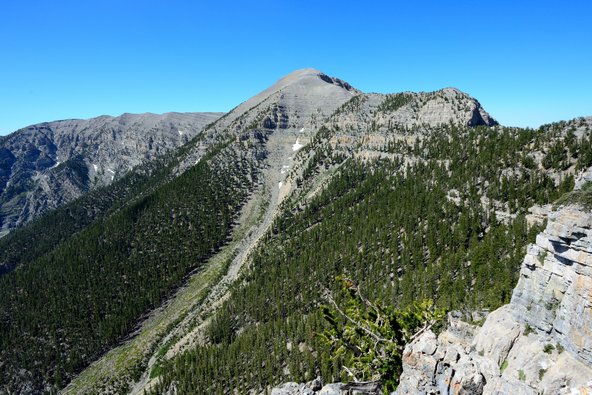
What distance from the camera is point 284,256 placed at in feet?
386

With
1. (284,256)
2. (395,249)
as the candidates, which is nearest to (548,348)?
(395,249)

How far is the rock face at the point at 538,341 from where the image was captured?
22.3 m

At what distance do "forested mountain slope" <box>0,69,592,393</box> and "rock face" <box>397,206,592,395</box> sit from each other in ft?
76.4

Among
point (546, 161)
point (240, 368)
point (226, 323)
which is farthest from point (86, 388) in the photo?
point (546, 161)

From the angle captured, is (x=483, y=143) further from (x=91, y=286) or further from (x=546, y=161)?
(x=91, y=286)

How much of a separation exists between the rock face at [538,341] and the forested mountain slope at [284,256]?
23.3m

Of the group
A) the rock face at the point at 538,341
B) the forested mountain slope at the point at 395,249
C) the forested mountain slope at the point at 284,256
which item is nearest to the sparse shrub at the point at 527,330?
the rock face at the point at 538,341

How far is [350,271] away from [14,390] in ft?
390

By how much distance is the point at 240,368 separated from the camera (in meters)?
77.5

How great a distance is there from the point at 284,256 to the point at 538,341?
309 feet

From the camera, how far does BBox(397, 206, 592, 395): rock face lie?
2227cm

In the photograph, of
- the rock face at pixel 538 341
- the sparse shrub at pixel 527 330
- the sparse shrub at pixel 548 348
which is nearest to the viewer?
the rock face at pixel 538 341

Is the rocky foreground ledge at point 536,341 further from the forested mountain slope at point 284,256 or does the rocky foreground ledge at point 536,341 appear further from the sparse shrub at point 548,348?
the forested mountain slope at point 284,256

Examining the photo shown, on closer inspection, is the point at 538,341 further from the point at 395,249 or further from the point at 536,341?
the point at 395,249
